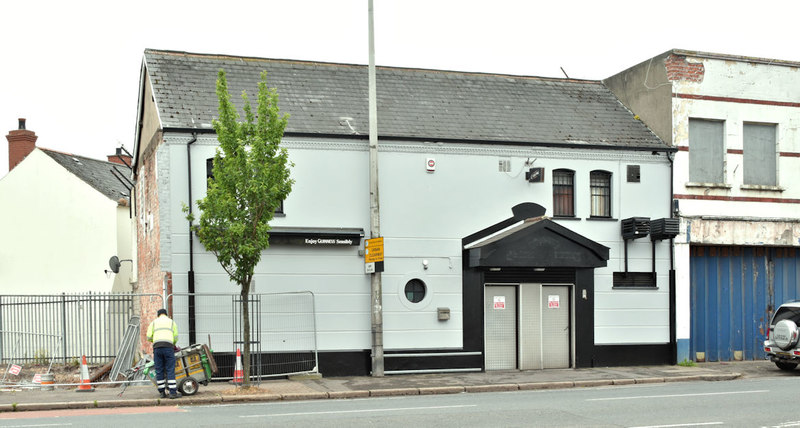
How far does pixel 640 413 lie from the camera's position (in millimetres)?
13219

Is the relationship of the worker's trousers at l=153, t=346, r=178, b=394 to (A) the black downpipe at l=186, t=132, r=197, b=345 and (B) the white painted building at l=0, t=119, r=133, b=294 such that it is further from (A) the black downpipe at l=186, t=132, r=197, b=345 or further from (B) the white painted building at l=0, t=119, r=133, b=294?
(B) the white painted building at l=0, t=119, r=133, b=294

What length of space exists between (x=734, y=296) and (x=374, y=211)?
1036 centimetres

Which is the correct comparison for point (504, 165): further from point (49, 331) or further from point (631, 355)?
point (49, 331)

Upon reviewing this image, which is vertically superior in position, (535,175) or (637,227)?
(535,175)

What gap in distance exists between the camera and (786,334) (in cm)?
1922

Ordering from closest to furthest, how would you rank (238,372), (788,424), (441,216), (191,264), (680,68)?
(788,424), (238,372), (191,264), (441,216), (680,68)

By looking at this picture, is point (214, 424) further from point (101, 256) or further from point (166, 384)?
point (101, 256)

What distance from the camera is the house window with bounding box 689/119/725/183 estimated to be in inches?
888

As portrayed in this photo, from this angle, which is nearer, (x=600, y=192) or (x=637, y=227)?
(x=637, y=227)

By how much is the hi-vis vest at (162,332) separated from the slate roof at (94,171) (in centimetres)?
2236

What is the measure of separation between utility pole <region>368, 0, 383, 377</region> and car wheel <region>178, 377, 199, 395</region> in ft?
15.0

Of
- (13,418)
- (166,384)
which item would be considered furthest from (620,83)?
(13,418)

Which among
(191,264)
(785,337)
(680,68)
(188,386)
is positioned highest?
(680,68)

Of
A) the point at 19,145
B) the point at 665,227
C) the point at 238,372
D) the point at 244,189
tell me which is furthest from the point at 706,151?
the point at 19,145
